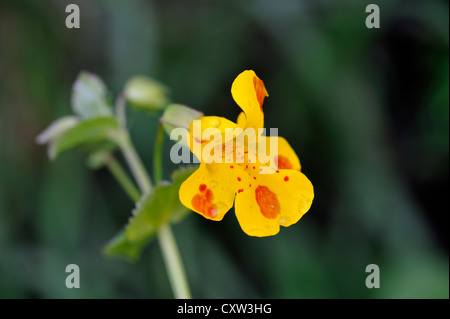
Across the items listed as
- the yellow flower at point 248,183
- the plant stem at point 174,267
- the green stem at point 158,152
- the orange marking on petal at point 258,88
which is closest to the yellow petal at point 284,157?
the yellow flower at point 248,183

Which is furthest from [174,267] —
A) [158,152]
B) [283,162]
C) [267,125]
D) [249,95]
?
[267,125]

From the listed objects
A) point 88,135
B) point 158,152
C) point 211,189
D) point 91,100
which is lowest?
point 211,189

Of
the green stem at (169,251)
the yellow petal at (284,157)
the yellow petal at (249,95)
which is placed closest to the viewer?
the yellow petal at (249,95)

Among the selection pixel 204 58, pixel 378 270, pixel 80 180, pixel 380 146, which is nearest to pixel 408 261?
pixel 378 270

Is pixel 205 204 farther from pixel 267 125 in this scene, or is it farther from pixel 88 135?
pixel 267 125

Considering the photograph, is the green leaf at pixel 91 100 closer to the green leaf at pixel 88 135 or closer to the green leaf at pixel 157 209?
the green leaf at pixel 88 135

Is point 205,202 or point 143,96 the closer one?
point 205,202
